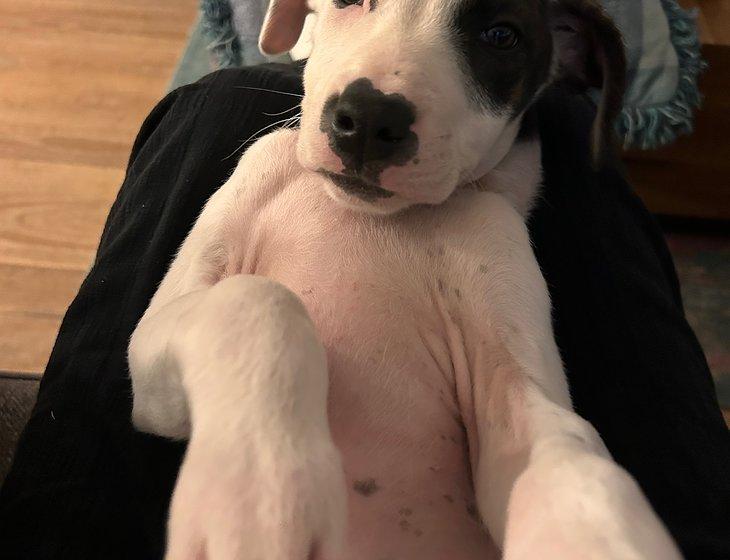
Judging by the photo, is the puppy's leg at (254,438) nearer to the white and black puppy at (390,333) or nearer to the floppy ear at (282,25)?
the white and black puppy at (390,333)

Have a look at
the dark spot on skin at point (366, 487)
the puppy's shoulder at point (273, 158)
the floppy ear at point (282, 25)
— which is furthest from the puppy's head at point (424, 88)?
the dark spot on skin at point (366, 487)

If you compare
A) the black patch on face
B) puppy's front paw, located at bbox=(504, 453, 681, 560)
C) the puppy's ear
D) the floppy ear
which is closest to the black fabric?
the floppy ear

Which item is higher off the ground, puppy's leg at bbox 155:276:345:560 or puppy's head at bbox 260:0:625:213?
puppy's head at bbox 260:0:625:213

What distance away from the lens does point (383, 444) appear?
1.03 metres

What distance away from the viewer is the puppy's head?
0.96 m

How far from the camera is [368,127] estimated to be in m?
0.94

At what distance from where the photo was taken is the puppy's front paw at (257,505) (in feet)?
2.29

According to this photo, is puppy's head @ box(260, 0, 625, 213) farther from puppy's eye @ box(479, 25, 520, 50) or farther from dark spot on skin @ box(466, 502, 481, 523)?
dark spot on skin @ box(466, 502, 481, 523)

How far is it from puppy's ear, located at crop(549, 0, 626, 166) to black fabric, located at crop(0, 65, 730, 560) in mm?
230

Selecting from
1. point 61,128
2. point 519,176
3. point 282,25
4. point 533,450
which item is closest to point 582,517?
point 533,450

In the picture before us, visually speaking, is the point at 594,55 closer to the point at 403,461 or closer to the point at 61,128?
the point at 403,461

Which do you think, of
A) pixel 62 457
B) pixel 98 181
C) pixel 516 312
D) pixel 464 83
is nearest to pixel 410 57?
pixel 464 83

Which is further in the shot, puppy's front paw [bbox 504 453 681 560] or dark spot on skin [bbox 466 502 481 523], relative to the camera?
dark spot on skin [bbox 466 502 481 523]

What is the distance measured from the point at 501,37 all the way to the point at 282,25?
53cm
